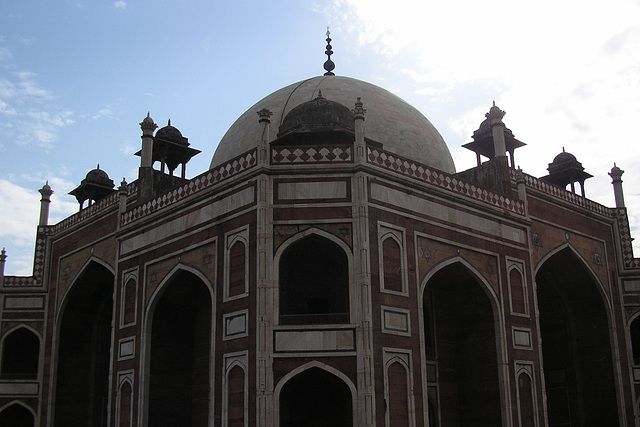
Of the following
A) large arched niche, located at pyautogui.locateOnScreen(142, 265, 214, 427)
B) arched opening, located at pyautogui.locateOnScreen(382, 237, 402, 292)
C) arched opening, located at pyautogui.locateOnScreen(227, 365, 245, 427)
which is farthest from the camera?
large arched niche, located at pyautogui.locateOnScreen(142, 265, 214, 427)

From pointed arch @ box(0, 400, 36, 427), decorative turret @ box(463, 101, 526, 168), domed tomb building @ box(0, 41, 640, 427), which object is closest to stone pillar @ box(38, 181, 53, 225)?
domed tomb building @ box(0, 41, 640, 427)

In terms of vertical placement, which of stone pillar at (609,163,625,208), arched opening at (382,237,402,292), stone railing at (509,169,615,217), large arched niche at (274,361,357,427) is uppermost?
stone pillar at (609,163,625,208)

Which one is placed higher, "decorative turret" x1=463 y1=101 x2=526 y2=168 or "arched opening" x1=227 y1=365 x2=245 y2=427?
"decorative turret" x1=463 y1=101 x2=526 y2=168

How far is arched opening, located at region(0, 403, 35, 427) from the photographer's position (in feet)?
75.6

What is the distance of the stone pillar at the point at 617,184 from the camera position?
937 inches

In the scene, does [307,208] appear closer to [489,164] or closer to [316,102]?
[316,102]

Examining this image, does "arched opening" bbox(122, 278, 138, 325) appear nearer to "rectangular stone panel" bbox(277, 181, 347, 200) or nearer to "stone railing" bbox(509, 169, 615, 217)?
"rectangular stone panel" bbox(277, 181, 347, 200)

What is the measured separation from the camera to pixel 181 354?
723 inches

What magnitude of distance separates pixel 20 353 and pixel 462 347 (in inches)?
584

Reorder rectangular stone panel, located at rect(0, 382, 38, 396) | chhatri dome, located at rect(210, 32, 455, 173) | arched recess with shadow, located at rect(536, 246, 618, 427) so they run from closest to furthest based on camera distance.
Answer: chhatri dome, located at rect(210, 32, 455, 173) → arched recess with shadow, located at rect(536, 246, 618, 427) → rectangular stone panel, located at rect(0, 382, 38, 396)

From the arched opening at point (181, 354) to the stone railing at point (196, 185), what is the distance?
1.86m

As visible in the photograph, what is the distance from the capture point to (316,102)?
60.7 ft

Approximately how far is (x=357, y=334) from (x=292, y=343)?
49.8 inches

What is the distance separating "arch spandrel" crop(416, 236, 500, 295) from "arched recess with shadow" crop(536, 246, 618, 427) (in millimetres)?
4308
